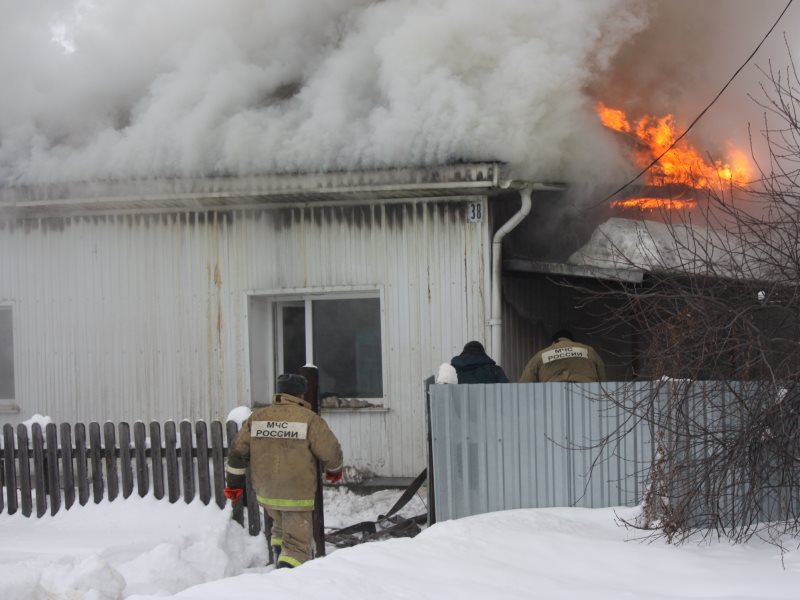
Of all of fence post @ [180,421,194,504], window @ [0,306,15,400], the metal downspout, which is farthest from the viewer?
window @ [0,306,15,400]

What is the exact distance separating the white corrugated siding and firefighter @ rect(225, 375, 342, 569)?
287 cm

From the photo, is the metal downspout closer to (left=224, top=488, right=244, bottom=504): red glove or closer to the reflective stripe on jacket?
the reflective stripe on jacket

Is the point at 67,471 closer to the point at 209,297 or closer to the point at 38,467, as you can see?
the point at 38,467

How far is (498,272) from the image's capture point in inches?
352

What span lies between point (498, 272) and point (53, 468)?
4.67 meters

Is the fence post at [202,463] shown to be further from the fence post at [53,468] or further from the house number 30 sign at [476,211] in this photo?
the house number 30 sign at [476,211]

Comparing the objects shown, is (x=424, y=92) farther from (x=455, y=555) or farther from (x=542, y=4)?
(x=455, y=555)

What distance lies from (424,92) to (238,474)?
4.61 metres

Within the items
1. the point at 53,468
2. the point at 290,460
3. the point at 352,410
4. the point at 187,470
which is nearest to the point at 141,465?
the point at 187,470

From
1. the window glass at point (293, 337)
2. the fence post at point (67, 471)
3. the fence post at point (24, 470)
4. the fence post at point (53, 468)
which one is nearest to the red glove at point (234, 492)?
the fence post at point (67, 471)

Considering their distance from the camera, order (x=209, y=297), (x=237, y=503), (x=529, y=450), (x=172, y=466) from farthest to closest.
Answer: (x=209, y=297)
(x=172, y=466)
(x=237, y=503)
(x=529, y=450)

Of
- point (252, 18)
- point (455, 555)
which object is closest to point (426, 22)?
point (252, 18)

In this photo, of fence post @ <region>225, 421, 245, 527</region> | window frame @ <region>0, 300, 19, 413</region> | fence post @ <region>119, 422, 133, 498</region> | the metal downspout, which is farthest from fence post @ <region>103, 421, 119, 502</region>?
the metal downspout

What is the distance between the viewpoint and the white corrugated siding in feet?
30.1
